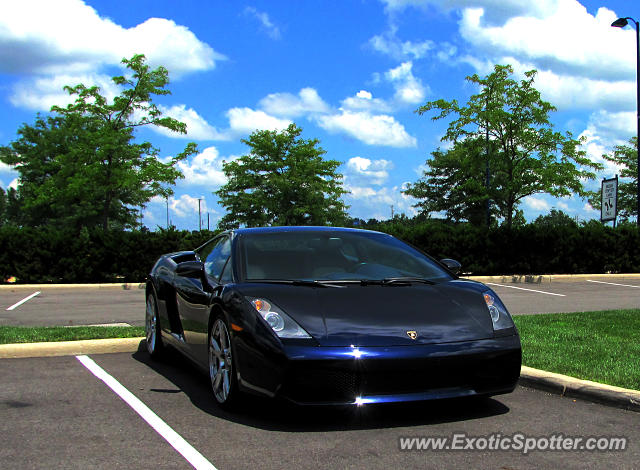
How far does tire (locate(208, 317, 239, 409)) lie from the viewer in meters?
4.36

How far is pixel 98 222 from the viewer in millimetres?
50094

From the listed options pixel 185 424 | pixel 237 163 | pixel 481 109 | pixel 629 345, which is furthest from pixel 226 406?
pixel 237 163

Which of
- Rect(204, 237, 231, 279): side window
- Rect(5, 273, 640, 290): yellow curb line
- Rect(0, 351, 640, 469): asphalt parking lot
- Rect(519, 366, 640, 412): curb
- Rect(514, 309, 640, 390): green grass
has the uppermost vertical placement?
Rect(204, 237, 231, 279): side window

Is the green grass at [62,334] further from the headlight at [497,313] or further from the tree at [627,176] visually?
the tree at [627,176]

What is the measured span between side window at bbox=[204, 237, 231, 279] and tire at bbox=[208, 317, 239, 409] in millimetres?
584

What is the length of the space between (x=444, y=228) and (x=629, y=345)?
607 inches


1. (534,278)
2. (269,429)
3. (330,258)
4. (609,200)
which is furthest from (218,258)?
(609,200)

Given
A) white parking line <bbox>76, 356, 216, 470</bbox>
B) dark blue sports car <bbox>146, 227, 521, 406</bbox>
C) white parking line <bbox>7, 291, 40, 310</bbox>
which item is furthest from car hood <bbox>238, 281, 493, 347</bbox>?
white parking line <bbox>7, 291, 40, 310</bbox>

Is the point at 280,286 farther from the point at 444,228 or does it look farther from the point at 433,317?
the point at 444,228

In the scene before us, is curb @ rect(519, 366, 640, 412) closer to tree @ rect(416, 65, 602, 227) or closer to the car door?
the car door

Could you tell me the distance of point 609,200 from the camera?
74.7 ft

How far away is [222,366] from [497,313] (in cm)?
193

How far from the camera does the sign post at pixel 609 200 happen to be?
22.4 meters

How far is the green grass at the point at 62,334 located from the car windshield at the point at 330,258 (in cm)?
294
